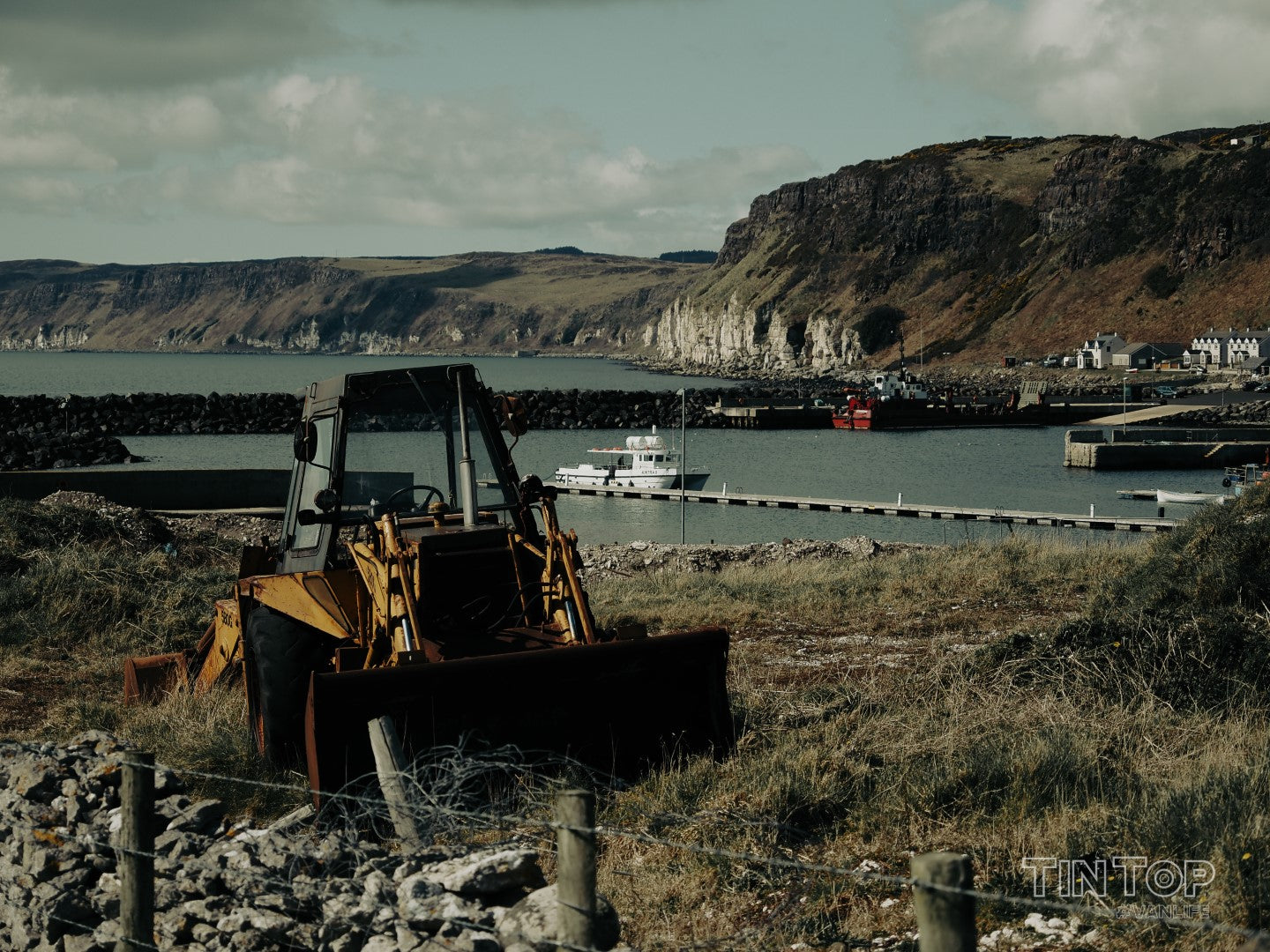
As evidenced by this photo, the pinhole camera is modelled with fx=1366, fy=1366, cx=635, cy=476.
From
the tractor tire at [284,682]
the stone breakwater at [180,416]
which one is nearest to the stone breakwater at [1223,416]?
the stone breakwater at [180,416]

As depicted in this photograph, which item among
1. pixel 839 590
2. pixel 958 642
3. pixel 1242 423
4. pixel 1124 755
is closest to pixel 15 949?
pixel 1124 755

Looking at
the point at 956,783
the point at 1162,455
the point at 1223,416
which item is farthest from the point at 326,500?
the point at 1223,416

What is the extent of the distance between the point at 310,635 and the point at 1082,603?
11.2 m

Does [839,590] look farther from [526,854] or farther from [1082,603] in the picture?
[526,854]

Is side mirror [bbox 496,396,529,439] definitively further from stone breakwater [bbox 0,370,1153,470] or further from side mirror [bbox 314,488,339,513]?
stone breakwater [bbox 0,370,1153,470]

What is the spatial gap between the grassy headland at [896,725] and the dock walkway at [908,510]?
70.3 feet

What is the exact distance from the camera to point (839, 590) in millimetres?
18281

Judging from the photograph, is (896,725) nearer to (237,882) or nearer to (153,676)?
(237,882)

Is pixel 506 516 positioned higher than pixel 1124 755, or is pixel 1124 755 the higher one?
pixel 506 516

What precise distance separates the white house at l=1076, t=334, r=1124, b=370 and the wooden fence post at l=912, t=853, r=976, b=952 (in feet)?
483

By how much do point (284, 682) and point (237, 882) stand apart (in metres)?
2.85

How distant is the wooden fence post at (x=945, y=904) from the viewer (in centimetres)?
356

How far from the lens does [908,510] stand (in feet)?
150

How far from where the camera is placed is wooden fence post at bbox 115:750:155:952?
17.0 ft
